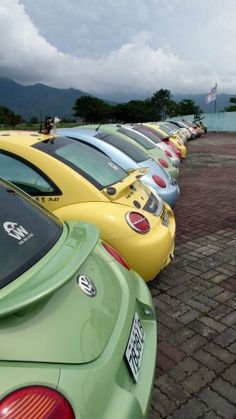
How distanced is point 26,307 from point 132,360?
0.65m

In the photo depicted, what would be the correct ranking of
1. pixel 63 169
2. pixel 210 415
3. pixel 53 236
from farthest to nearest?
pixel 63 169 → pixel 210 415 → pixel 53 236

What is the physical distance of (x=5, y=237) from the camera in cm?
186

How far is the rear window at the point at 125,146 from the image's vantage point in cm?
714

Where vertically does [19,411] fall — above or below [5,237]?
below

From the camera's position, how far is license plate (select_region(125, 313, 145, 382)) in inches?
71.6

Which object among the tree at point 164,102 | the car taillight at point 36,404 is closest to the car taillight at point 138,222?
the car taillight at point 36,404

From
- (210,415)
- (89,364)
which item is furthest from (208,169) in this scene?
(89,364)

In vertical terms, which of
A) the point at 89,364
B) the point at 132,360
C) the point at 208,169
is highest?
the point at 89,364

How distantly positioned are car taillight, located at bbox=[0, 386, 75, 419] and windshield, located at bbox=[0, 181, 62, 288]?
1.61ft

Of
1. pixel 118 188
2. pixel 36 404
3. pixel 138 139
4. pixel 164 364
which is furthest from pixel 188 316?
pixel 138 139

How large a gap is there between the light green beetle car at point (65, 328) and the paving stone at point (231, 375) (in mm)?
854

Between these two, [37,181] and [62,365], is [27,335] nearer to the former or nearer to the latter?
[62,365]

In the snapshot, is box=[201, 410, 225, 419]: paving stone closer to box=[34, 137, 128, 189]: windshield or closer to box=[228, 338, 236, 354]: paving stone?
box=[228, 338, 236, 354]: paving stone

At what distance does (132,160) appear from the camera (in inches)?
265
